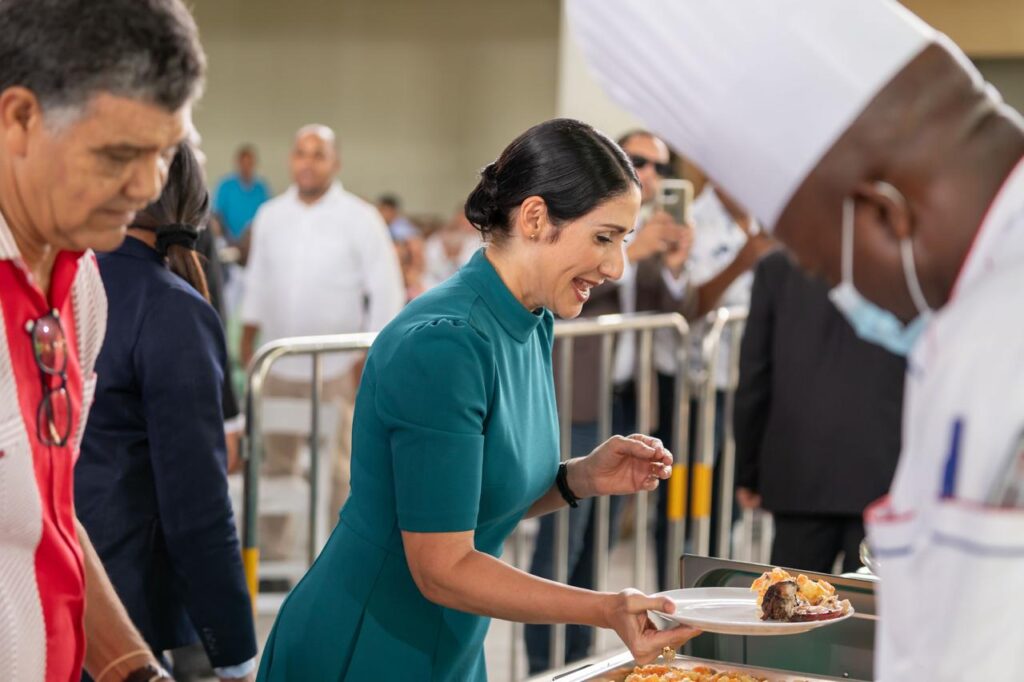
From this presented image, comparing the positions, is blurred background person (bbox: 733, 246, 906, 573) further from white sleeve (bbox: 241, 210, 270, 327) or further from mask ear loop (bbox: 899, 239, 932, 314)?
white sleeve (bbox: 241, 210, 270, 327)

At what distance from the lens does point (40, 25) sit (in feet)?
4.15

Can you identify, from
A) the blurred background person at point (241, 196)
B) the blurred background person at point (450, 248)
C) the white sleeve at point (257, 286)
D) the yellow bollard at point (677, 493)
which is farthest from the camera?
the blurred background person at point (241, 196)

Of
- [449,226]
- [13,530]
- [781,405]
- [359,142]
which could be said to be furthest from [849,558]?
[359,142]

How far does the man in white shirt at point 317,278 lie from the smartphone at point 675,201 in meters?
1.55

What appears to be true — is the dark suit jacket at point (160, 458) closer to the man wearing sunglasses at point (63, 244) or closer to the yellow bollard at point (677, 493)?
the man wearing sunglasses at point (63, 244)

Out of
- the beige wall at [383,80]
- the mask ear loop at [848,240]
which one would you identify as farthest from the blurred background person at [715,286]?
the beige wall at [383,80]

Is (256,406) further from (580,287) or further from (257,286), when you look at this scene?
(257,286)

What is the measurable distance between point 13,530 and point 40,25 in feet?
1.73

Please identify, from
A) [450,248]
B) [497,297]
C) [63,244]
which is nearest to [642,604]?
[497,297]

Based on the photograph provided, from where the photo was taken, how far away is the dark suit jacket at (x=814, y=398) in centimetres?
371

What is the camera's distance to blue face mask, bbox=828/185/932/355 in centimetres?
112

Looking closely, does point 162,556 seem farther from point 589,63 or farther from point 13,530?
point 589,63

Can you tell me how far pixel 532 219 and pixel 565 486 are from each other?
18.9 inches

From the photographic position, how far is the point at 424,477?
1.89 metres
